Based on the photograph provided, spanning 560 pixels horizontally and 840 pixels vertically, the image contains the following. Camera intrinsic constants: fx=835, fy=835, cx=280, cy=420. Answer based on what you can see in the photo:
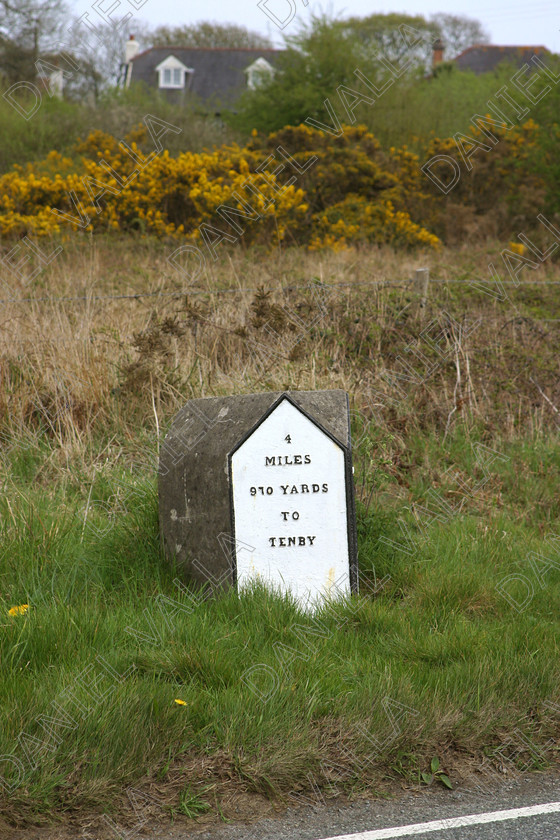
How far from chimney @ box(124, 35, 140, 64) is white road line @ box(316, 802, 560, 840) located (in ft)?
191

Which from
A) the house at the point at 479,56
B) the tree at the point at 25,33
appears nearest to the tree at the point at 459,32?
the house at the point at 479,56

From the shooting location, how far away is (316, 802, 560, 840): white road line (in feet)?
9.32

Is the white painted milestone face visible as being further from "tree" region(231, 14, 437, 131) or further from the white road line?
"tree" region(231, 14, 437, 131)

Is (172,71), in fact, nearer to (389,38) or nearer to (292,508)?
(389,38)

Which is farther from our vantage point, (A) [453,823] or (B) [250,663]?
(B) [250,663]

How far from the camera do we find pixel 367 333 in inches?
317

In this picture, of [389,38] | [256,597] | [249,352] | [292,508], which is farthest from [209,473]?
[389,38]

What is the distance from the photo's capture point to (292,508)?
14.3ft

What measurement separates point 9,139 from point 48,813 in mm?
19492

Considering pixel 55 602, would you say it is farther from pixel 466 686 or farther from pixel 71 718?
pixel 466 686

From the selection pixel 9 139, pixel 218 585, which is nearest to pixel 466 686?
pixel 218 585

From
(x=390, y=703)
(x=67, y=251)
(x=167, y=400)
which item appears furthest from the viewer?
(x=67, y=251)

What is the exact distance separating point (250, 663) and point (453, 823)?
1.07 meters

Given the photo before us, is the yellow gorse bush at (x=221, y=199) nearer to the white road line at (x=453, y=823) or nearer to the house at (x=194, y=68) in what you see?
the white road line at (x=453, y=823)
